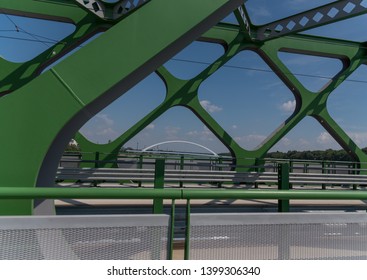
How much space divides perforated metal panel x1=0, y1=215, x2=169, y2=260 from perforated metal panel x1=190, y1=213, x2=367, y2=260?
363 millimetres

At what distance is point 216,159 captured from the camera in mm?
12000

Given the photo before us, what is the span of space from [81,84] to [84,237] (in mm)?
1556

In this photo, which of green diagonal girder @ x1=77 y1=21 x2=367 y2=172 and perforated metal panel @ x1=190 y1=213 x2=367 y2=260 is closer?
perforated metal panel @ x1=190 y1=213 x2=367 y2=260

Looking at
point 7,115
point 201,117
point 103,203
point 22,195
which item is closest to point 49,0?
point 201,117

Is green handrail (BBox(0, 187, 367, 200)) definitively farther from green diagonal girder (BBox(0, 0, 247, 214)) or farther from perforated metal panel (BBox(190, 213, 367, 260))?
green diagonal girder (BBox(0, 0, 247, 214))

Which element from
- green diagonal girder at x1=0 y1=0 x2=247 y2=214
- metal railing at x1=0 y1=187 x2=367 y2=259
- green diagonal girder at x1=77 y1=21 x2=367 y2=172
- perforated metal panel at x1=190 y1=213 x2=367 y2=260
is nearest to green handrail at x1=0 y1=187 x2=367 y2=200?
metal railing at x1=0 y1=187 x2=367 y2=259

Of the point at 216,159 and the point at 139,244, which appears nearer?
the point at 139,244

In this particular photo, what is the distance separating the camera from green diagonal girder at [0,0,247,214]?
2961mm

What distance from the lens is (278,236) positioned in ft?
8.81

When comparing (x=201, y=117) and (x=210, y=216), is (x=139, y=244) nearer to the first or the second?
(x=210, y=216)

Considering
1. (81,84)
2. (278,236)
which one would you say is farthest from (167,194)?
(81,84)

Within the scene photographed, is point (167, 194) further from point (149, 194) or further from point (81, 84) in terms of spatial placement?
point (81, 84)

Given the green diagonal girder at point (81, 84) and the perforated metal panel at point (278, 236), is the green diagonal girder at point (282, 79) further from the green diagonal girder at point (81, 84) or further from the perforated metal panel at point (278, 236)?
the perforated metal panel at point (278, 236)

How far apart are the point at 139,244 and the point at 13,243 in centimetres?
91
